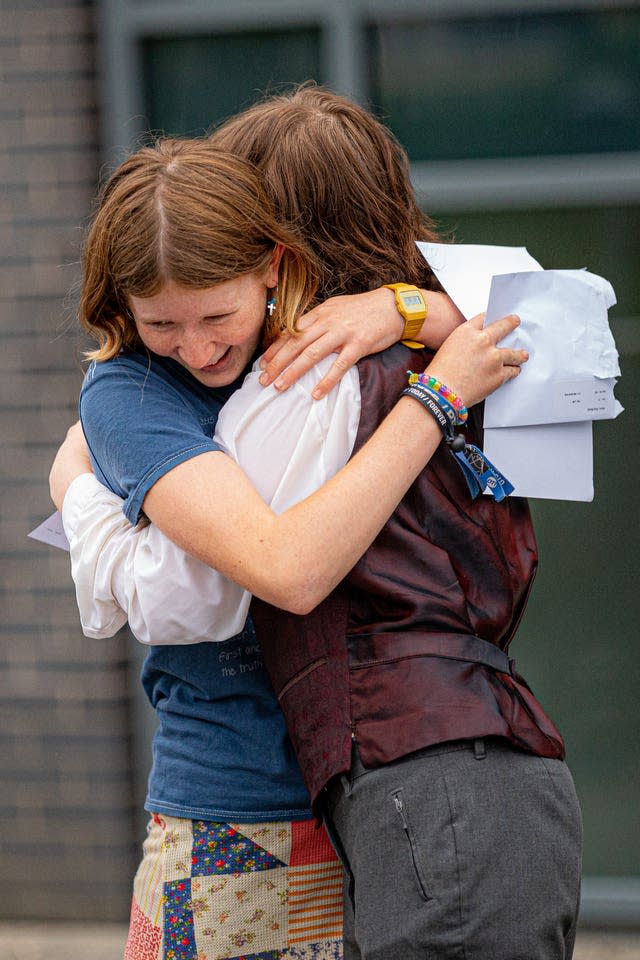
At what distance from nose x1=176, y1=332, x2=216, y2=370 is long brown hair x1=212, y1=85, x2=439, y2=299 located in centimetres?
22

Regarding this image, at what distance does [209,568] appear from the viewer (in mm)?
1652

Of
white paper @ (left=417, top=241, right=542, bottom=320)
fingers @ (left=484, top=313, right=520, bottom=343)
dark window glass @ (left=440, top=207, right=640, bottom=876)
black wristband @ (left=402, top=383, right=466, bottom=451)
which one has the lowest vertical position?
dark window glass @ (left=440, top=207, right=640, bottom=876)

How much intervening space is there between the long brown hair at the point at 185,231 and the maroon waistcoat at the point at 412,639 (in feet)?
0.71

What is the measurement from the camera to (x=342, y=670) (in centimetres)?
159

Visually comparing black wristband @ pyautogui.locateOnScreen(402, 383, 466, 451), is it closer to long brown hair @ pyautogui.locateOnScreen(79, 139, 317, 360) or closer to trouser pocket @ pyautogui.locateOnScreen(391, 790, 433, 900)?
long brown hair @ pyautogui.locateOnScreen(79, 139, 317, 360)

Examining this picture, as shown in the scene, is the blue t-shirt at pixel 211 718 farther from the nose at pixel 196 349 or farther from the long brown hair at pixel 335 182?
the long brown hair at pixel 335 182

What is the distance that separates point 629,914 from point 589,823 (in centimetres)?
30

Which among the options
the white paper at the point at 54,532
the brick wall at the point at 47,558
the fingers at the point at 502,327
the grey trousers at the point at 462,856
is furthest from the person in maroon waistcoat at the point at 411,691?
the brick wall at the point at 47,558

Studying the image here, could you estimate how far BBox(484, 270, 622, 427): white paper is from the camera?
1730 mm

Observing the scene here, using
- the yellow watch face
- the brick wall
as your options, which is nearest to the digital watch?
the yellow watch face

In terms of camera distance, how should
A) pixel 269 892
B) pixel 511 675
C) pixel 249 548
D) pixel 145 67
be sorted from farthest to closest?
pixel 145 67, pixel 269 892, pixel 511 675, pixel 249 548

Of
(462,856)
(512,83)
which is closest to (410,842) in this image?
(462,856)

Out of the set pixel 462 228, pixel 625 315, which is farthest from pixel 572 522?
pixel 462 228

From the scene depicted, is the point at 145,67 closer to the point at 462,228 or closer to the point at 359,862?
the point at 462,228
